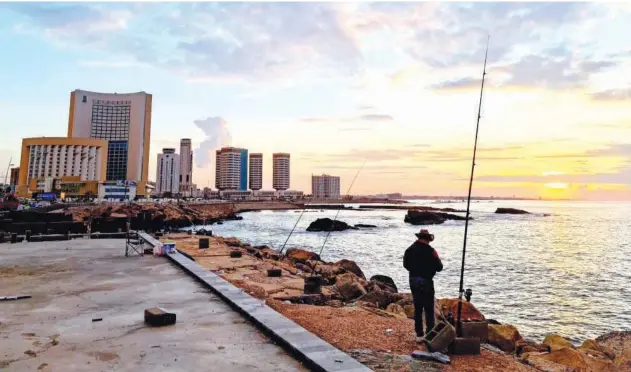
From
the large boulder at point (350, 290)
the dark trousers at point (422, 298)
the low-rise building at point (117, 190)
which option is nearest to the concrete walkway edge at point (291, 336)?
the dark trousers at point (422, 298)

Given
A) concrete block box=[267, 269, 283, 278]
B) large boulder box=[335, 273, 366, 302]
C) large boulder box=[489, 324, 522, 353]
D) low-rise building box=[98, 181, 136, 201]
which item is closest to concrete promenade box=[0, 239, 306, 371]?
concrete block box=[267, 269, 283, 278]

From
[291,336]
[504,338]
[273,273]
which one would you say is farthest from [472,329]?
[273,273]

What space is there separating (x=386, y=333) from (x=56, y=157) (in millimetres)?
154088

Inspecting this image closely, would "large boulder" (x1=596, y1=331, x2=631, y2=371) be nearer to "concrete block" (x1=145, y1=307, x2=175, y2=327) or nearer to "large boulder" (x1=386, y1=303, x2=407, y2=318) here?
"large boulder" (x1=386, y1=303, x2=407, y2=318)

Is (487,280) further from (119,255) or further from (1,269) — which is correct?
(1,269)

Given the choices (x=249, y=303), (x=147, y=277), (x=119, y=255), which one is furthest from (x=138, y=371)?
(x=119, y=255)

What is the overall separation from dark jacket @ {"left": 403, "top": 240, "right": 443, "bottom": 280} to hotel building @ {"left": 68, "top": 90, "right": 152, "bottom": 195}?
164 metres

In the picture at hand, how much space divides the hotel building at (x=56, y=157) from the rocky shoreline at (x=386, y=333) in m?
142

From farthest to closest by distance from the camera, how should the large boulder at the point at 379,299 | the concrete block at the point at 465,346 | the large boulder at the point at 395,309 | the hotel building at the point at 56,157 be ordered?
the hotel building at the point at 56,157
the large boulder at the point at 379,299
the large boulder at the point at 395,309
the concrete block at the point at 465,346

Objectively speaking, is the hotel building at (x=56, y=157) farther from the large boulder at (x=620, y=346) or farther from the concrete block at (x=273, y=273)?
the large boulder at (x=620, y=346)

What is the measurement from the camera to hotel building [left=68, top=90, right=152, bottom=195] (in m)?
157

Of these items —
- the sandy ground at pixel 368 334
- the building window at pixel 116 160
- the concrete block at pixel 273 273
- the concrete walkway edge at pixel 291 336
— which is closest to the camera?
the concrete walkway edge at pixel 291 336

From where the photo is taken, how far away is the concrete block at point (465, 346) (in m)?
5.95

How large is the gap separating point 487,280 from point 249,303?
1943 cm
